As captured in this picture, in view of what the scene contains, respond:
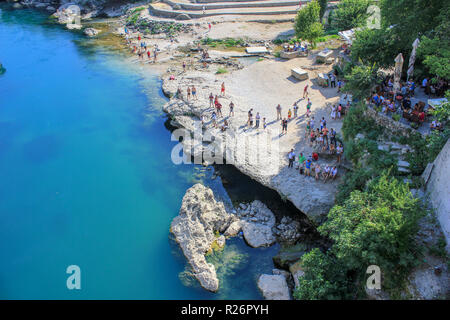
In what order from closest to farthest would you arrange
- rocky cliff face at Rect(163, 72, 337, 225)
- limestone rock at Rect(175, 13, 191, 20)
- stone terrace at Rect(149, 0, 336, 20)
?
rocky cliff face at Rect(163, 72, 337, 225) < stone terrace at Rect(149, 0, 336, 20) < limestone rock at Rect(175, 13, 191, 20)

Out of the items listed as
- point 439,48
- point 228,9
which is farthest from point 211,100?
point 228,9

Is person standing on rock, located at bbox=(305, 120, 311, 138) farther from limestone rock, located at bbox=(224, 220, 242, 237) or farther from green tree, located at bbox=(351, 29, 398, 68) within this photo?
limestone rock, located at bbox=(224, 220, 242, 237)

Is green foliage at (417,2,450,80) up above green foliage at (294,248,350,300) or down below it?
above

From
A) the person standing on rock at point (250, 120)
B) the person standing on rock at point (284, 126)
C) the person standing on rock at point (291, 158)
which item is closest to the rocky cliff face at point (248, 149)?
the person standing on rock at point (291, 158)

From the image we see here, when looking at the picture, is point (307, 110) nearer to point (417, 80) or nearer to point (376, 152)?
point (417, 80)

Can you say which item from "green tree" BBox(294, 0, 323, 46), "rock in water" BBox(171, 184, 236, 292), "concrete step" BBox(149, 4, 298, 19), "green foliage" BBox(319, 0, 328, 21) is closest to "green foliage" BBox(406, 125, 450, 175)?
"rock in water" BBox(171, 184, 236, 292)

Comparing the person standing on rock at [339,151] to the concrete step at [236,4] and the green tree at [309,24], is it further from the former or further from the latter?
the concrete step at [236,4]
